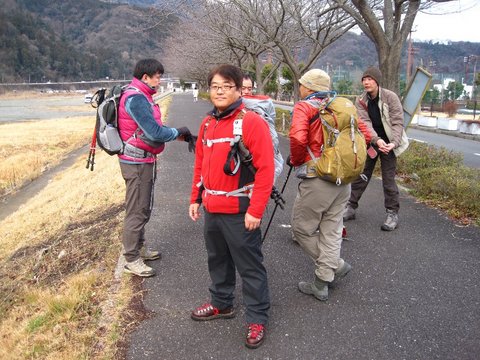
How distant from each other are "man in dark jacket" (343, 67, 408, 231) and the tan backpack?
5.24ft

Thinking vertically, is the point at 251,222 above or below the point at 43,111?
above

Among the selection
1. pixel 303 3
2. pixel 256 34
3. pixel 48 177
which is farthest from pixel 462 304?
pixel 256 34

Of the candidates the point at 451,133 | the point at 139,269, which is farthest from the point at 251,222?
the point at 451,133

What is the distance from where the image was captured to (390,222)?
201 inches

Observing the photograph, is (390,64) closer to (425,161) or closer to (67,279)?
(425,161)

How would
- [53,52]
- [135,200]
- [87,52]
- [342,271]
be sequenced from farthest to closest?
[87,52]
[53,52]
[135,200]
[342,271]

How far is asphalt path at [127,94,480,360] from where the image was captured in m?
2.88

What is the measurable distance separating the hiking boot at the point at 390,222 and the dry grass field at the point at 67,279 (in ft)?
9.85

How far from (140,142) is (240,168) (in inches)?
53.3

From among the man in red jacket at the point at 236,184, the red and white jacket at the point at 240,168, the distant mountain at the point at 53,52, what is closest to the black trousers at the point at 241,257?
the man in red jacket at the point at 236,184

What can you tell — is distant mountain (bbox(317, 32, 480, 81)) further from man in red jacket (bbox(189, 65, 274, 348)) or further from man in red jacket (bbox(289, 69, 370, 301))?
man in red jacket (bbox(189, 65, 274, 348))

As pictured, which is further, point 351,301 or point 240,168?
point 351,301

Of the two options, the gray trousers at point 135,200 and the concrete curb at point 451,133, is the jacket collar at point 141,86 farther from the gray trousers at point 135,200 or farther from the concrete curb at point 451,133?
the concrete curb at point 451,133

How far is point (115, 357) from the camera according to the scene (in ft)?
9.16
